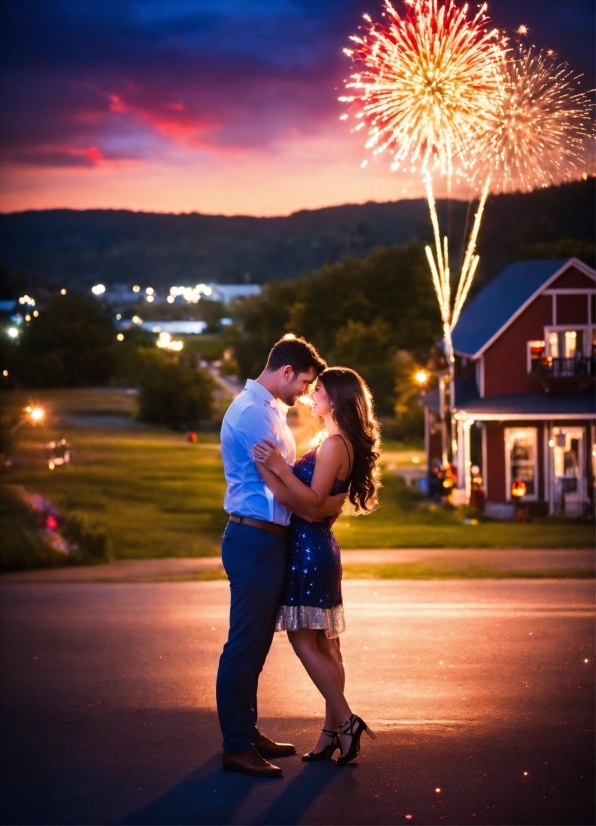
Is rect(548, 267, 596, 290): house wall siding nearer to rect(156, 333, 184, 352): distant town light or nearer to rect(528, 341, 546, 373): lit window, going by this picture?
rect(528, 341, 546, 373): lit window

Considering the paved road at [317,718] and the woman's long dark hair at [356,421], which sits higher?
the woman's long dark hair at [356,421]

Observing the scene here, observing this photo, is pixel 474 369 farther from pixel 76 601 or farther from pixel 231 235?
pixel 231 235

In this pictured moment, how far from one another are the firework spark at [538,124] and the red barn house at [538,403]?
27.8 feet

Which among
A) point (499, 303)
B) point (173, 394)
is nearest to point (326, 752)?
point (499, 303)

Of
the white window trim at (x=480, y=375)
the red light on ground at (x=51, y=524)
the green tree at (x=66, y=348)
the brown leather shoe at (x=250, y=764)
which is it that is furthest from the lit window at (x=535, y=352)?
the brown leather shoe at (x=250, y=764)

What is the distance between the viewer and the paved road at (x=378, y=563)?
48.3 feet

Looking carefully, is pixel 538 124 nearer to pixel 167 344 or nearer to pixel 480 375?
pixel 480 375

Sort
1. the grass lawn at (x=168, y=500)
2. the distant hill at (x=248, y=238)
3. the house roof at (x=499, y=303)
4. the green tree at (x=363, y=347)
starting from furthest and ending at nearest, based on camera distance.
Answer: the green tree at (x=363, y=347), the distant hill at (x=248, y=238), the house roof at (x=499, y=303), the grass lawn at (x=168, y=500)

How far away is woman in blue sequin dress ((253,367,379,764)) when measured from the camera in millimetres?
5770

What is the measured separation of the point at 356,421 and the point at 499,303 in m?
20.5

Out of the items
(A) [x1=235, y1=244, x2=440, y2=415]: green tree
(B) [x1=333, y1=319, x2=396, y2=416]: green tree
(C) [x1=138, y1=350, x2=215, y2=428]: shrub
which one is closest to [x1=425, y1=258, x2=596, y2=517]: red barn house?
(B) [x1=333, y1=319, x2=396, y2=416]: green tree

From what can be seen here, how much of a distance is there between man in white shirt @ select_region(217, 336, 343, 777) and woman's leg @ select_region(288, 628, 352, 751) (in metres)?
0.19

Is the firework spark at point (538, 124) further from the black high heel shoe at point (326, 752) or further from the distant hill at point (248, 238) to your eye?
the distant hill at point (248, 238)

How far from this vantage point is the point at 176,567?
1623 centimetres
